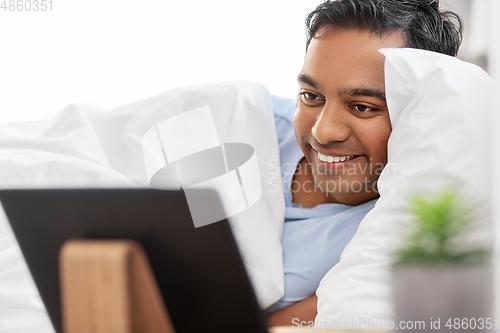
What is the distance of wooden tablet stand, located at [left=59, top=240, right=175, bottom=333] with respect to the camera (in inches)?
17.5

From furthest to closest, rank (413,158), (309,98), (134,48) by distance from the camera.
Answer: (134,48) < (309,98) < (413,158)

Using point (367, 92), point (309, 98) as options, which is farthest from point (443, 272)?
point (309, 98)

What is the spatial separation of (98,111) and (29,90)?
0.40 metres

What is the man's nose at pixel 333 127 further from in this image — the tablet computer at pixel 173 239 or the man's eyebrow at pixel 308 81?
the tablet computer at pixel 173 239

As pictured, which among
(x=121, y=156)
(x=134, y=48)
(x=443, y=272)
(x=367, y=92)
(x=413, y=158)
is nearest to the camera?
(x=443, y=272)

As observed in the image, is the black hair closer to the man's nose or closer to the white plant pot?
the man's nose

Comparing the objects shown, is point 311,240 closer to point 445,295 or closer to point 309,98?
point 309,98

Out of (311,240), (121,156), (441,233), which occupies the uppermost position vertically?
(441,233)

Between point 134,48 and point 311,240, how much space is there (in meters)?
0.87

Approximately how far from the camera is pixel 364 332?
49cm

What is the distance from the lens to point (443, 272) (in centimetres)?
37

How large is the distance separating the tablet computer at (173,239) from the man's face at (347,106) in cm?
61

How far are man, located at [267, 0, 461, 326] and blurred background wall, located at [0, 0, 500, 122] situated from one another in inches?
14.1

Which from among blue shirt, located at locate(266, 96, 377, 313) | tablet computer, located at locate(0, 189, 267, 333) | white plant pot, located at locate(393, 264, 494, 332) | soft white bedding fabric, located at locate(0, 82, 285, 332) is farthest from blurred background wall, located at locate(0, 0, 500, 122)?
white plant pot, located at locate(393, 264, 494, 332)
